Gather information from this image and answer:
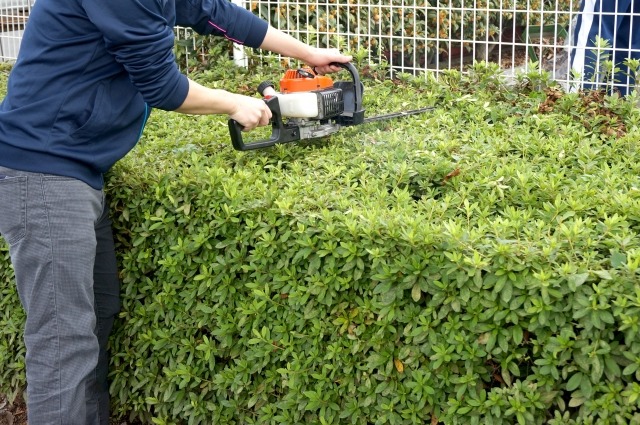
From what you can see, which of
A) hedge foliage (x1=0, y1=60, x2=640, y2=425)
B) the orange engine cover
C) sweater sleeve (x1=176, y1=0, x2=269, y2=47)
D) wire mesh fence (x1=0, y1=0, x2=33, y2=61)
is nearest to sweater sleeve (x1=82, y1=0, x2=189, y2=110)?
hedge foliage (x1=0, y1=60, x2=640, y2=425)

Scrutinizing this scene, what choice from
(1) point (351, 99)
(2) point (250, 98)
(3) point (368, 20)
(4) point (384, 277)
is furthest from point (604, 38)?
(4) point (384, 277)

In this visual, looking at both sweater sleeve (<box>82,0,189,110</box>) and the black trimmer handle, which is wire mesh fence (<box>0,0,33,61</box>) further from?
sweater sleeve (<box>82,0,189,110</box>)

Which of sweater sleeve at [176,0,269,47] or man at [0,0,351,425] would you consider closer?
man at [0,0,351,425]

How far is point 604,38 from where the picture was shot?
5.62m

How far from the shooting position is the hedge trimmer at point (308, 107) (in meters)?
3.92

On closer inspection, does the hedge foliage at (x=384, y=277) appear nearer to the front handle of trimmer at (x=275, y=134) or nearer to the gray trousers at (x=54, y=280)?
the front handle of trimmer at (x=275, y=134)

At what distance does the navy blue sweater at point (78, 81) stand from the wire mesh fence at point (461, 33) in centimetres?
248

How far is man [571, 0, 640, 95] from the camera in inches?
197

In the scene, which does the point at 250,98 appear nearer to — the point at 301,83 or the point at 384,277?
the point at 301,83

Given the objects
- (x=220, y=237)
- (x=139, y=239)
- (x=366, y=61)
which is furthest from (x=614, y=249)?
(x=366, y=61)

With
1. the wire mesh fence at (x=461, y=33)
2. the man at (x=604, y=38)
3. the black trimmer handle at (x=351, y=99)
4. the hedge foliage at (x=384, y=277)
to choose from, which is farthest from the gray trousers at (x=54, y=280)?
the man at (x=604, y=38)

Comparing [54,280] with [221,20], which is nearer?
[54,280]

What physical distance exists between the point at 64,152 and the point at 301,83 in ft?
4.16

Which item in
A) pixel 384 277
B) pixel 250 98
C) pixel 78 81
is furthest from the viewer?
pixel 250 98
